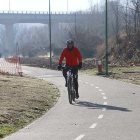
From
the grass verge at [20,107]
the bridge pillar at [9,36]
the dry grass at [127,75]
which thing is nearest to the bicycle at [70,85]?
the grass verge at [20,107]

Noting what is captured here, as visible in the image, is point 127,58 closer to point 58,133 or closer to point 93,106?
point 93,106

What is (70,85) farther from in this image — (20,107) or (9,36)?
(9,36)

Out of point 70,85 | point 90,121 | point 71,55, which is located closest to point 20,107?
point 70,85

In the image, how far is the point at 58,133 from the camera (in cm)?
969

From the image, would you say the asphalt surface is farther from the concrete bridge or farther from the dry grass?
the concrete bridge

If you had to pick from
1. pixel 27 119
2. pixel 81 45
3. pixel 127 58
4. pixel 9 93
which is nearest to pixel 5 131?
pixel 27 119

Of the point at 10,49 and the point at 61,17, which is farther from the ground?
the point at 61,17

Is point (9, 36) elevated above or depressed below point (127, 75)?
above

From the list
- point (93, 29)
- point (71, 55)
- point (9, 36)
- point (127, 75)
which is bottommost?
point (127, 75)

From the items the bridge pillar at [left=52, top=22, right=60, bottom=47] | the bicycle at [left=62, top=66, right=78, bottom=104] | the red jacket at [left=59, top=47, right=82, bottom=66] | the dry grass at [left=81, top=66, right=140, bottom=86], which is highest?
the bridge pillar at [left=52, top=22, right=60, bottom=47]

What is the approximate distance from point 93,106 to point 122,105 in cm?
83

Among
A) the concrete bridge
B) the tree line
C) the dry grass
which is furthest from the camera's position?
the concrete bridge

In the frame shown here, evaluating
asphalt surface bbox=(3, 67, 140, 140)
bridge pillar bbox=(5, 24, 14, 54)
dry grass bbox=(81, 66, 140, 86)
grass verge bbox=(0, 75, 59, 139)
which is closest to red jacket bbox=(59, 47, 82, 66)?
asphalt surface bbox=(3, 67, 140, 140)

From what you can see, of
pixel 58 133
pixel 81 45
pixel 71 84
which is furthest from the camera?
pixel 81 45
